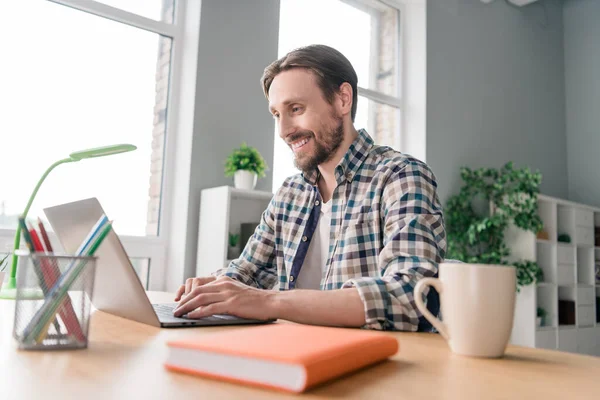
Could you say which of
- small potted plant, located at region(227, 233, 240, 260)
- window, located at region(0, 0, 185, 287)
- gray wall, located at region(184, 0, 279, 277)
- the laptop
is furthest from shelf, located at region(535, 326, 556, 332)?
the laptop

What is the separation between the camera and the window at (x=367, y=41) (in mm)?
3986

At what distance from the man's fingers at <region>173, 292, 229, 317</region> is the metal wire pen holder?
275 mm

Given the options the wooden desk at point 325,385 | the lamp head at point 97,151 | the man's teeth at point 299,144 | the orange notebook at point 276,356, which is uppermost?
the man's teeth at point 299,144

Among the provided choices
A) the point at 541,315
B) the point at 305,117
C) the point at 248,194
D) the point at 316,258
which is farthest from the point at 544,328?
the point at 305,117

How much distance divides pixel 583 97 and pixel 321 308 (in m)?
5.77

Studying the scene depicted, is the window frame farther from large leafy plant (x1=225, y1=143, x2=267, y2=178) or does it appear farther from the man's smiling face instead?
the man's smiling face

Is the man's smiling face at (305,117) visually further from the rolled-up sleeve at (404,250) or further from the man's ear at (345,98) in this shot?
the rolled-up sleeve at (404,250)

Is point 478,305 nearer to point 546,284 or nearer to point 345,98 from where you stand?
point 345,98

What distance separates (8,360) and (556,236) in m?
4.72

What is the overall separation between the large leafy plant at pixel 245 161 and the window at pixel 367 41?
1208mm

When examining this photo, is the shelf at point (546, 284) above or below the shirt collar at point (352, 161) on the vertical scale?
below

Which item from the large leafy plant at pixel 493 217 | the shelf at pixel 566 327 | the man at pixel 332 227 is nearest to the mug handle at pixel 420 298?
the man at pixel 332 227

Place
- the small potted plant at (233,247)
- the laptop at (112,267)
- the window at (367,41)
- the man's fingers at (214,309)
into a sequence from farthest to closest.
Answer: the window at (367,41) → the small potted plant at (233,247) → the man's fingers at (214,309) → the laptop at (112,267)

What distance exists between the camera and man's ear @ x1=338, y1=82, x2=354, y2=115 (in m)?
1.54
